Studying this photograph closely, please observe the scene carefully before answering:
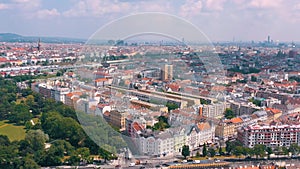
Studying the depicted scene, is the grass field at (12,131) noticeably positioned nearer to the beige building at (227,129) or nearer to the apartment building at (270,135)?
Answer: the beige building at (227,129)

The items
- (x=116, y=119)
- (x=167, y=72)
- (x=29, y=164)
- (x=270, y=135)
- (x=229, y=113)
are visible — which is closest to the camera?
(x=29, y=164)

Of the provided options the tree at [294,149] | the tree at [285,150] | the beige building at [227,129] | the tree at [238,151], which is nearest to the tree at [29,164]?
the tree at [238,151]

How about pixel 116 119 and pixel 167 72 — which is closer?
pixel 116 119

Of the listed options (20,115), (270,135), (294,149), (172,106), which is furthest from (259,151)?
(20,115)

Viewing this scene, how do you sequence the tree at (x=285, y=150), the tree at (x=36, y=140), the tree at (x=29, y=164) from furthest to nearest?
1. the tree at (x=285, y=150)
2. the tree at (x=36, y=140)
3. the tree at (x=29, y=164)

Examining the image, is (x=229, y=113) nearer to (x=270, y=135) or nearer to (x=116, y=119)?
(x=270, y=135)

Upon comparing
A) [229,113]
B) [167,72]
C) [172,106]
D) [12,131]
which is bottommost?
[12,131]

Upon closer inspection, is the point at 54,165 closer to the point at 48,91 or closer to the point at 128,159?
the point at 128,159
